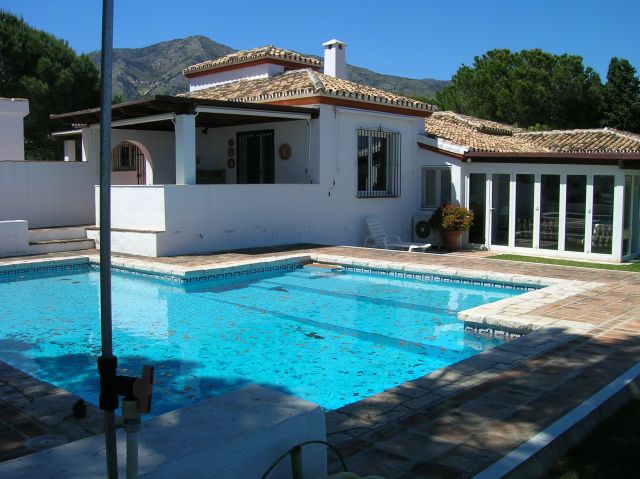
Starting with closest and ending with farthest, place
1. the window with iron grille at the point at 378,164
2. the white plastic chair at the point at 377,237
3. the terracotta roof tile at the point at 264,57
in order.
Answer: the white plastic chair at the point at 377,237 < the window with iron grille at the point at 378,164 < the terracotta roof tile at the point at 264,57

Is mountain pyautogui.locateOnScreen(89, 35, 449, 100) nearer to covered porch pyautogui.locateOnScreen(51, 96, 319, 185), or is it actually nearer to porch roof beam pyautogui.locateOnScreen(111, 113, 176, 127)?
covered porch pyautogui.locateOnScreen(51, 96, 319, 185)

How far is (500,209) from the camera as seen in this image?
17.0m

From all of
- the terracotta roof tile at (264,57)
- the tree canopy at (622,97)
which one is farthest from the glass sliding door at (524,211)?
the tree canopy at (622,97)

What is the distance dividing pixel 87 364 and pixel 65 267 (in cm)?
677

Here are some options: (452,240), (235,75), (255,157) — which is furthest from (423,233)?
(235,75)

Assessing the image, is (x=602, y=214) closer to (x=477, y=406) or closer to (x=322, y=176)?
(x=322, y=176)

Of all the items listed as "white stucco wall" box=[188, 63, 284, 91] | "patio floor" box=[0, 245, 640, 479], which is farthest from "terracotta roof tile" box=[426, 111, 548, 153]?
"patio floor" box=[0, 245, 640, 479]

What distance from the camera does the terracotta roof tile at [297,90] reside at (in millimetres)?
16406

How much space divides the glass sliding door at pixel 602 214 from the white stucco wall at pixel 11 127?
16247mm

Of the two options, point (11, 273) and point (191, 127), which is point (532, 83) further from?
point (11, 273)

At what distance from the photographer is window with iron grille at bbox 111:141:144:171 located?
20703 mm

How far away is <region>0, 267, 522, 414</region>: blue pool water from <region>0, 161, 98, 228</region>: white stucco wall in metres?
4.75

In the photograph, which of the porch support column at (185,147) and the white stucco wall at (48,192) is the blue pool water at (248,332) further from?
the white stucco wall at (48,192)

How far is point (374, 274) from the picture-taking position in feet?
43.6
